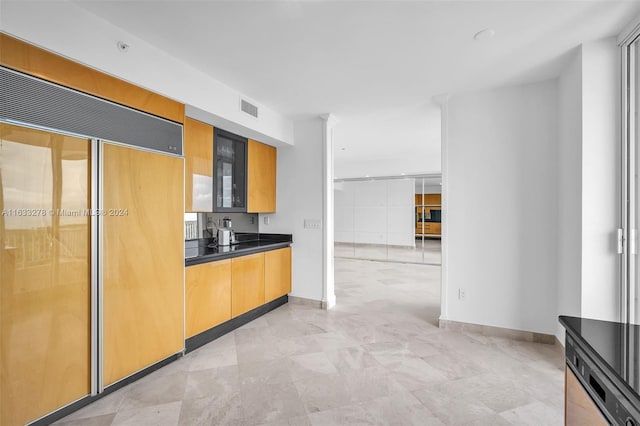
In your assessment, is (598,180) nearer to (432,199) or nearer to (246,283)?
(246,283)

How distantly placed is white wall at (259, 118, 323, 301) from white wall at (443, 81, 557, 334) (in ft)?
5.54

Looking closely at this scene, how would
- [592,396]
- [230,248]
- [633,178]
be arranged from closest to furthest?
1. [592,396]
2. [633,178]
3. [230,248]

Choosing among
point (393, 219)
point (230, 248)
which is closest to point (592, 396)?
point (230, 248)

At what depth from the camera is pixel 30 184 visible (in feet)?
5.71

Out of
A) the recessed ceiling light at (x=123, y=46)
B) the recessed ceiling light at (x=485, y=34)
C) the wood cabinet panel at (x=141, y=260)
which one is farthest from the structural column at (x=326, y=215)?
the recessed ceiling light at (x=123, y=46)

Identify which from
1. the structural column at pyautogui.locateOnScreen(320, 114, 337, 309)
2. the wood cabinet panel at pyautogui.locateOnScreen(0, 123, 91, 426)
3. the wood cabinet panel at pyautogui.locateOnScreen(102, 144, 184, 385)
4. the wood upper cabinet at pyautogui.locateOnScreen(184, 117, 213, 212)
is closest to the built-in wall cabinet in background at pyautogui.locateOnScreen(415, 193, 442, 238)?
the structural column at pyautogui.locateOnScreen(320, 114, 337, 309)

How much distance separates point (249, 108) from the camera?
3.54 m

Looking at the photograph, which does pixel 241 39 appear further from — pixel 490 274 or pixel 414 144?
pixel 414 144

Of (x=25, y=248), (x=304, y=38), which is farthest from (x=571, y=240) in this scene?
(x=25, y=248)

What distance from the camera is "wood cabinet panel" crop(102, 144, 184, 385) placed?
217 cm

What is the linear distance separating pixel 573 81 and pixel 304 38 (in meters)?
2.32

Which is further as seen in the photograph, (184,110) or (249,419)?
(184,110)

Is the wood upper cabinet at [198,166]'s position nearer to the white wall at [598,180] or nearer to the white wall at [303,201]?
the white wall at [303,201]

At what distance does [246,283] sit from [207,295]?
606mm
